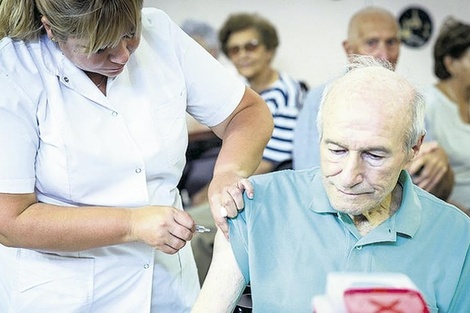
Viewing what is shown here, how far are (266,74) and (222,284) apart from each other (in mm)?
2590

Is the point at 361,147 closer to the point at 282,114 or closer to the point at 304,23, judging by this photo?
the point at 282,114

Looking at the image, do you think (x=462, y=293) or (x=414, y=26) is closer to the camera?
(x=462, y=293)

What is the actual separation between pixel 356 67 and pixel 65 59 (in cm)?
61

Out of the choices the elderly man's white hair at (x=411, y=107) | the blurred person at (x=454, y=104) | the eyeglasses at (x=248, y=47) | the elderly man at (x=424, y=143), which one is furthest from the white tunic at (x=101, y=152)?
the eyeglasses at (x=248, y=47)

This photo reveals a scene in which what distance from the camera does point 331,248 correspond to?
5.28ft

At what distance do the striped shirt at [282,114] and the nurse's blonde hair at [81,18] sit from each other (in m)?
1.98

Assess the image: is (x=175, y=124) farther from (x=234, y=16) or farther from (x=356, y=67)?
(x=234, y=16)

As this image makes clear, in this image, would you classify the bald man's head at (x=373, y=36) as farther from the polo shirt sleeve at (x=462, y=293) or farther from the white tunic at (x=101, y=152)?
the polo shirt sleeve at (x=462, y=293)

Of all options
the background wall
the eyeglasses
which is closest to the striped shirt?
the eyeglasses

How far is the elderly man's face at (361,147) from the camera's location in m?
1.51

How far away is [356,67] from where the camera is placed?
163 centimetres

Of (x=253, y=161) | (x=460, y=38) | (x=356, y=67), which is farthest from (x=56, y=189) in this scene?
(x=460, y=38)

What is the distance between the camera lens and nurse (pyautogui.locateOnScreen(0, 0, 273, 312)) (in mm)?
1584

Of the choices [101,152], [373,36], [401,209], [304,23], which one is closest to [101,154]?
[101,152]
